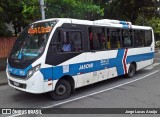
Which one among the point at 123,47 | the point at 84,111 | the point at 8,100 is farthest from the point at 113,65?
the point at 8,100

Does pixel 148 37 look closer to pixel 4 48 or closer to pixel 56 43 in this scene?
pixel 56 43

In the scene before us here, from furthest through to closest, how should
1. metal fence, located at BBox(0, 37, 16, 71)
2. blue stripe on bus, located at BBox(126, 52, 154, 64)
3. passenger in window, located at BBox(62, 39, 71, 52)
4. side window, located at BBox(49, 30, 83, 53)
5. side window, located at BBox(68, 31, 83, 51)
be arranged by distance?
metal fence, located at BBox(0, 37, 16, 71), blue stripe on bus, located at BBox(126, 52, 154, 64), side window, located at BBox(68, 31, 83, 51), passenger in window, located at BBox(62, 39, 71, 52), side window, located at BBox(49, 30, 83, 53)

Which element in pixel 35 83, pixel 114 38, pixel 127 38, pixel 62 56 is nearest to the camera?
pixel 35 83

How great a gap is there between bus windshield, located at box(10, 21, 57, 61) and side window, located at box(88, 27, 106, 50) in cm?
172

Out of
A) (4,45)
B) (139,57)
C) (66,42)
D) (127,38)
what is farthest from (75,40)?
(4,45)

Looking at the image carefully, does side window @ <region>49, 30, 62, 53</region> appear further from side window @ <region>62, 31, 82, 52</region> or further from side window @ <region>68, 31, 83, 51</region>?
side window @ <region>68, 31, 83, 51</region>

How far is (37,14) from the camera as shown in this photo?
12859 mm

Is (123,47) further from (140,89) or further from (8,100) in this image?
(8,100)

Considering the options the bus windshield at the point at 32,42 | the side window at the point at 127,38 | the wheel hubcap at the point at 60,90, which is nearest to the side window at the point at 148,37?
the side window at the point at 127,38

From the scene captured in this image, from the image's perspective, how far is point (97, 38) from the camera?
8758 millimetres

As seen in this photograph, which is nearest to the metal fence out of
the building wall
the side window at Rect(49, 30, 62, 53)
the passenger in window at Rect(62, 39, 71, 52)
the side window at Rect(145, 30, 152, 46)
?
the building wall

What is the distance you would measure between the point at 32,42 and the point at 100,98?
9.21ft

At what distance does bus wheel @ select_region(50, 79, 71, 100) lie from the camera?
286 inches

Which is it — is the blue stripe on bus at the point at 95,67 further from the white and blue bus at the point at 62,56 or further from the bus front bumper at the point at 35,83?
the bus front bumper at the point at 35,83
